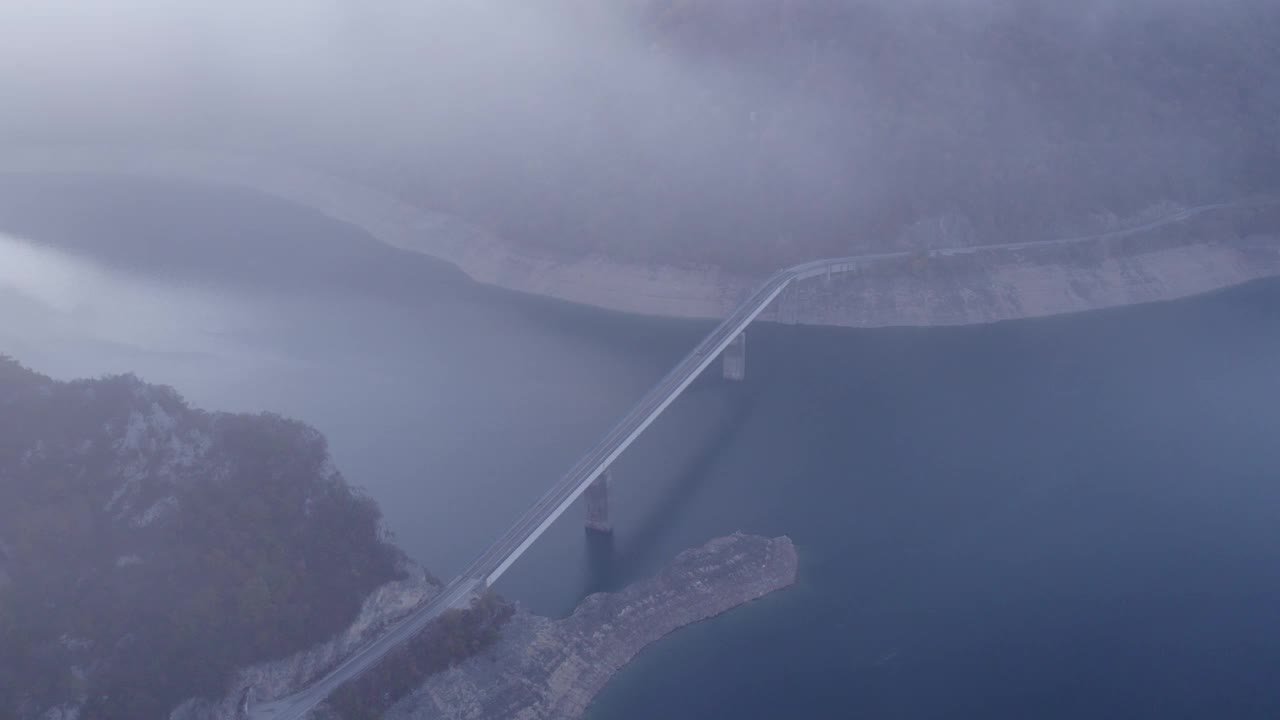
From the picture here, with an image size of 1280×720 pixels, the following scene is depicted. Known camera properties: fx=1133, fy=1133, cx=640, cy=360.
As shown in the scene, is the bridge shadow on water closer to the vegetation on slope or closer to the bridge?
the bridge

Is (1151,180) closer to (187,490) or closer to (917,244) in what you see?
(917,244)

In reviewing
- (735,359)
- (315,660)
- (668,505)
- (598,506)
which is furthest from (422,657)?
(735,359)

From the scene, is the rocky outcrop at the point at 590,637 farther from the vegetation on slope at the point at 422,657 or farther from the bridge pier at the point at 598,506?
the bridge pier at the point at 598,506

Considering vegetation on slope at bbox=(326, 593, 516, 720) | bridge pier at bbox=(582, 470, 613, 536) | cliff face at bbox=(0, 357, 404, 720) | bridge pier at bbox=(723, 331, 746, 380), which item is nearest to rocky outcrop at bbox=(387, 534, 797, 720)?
vegetation on slope at bbox=(326, 593, 516, 720)

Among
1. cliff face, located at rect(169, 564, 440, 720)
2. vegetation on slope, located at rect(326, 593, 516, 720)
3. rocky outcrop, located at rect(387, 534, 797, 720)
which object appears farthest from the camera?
rocky outcrop, located at rect(387, 534, 797, 720)

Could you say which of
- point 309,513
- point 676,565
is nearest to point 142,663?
point 309,513
